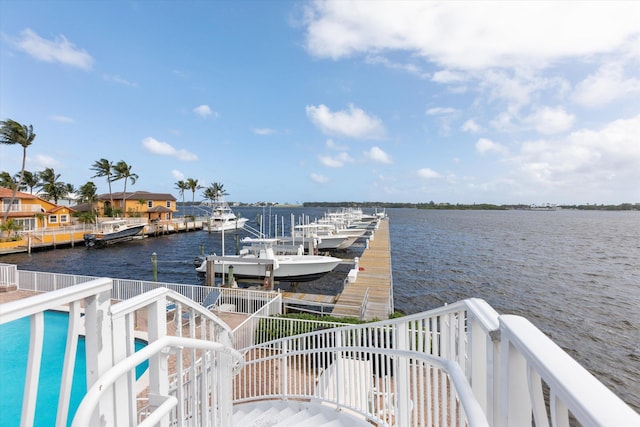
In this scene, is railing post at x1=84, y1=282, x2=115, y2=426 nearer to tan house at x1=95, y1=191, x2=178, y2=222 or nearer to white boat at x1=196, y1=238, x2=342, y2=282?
white boat at x1=196, y1=238, x2=342, y2=282

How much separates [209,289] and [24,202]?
3451 centimetres

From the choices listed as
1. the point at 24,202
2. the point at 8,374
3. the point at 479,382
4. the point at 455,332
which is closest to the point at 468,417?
the point at 479,382

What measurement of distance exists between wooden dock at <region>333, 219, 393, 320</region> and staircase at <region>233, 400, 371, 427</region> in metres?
6.63

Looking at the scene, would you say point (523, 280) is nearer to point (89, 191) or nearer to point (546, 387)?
point (546, 387)

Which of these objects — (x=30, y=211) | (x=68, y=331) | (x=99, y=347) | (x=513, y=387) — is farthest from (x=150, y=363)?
(x=30, y=211)

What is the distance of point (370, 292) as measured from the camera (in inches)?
590

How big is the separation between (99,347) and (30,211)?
44.0 m

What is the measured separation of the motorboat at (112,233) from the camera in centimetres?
3362

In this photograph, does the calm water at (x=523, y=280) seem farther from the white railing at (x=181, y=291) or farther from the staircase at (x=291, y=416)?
the staircase at (x=291, y=416)

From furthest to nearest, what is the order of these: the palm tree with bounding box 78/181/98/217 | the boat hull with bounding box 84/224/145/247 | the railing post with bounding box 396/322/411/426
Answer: the palm tree with bounding box 78/181/98/217, the boat hull with bounding box 84/224/145/247, the railing post with bounding box 396/322/411/426

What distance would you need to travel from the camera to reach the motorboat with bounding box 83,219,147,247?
1324 inches

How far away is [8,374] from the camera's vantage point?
645cm

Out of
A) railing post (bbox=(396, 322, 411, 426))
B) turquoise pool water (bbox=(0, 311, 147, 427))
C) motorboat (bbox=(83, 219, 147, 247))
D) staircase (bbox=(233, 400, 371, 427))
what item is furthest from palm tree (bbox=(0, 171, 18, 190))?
railing post (bbox=(396, 322, 411, 426))

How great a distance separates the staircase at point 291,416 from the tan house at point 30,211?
3739 cm
